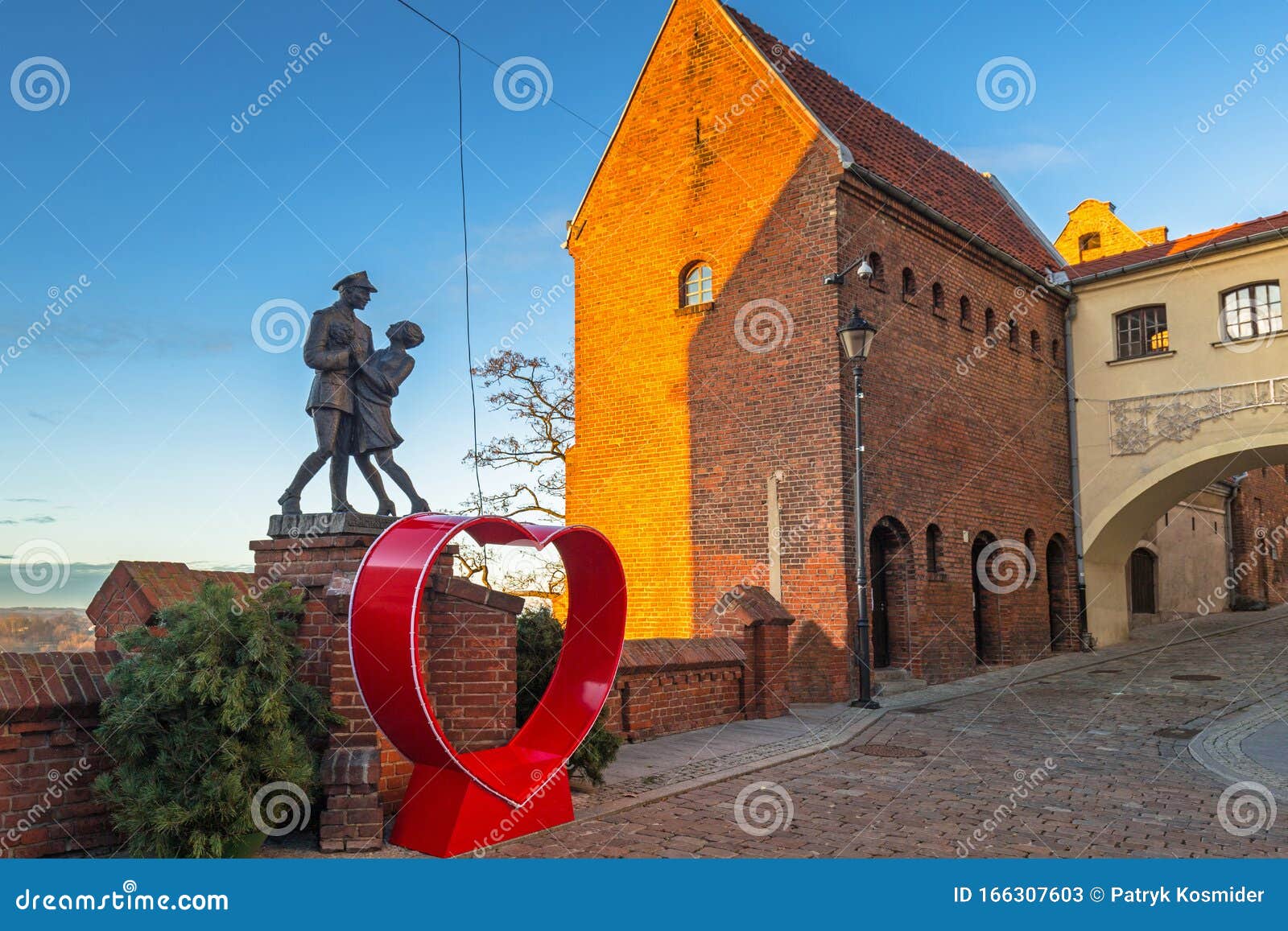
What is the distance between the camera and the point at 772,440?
1562 cm

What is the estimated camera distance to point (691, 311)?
16922mm

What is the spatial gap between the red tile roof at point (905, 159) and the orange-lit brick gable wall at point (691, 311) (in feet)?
3.12

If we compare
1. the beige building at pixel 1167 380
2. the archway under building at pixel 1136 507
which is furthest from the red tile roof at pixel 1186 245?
the archway under building at pixel 1136 507

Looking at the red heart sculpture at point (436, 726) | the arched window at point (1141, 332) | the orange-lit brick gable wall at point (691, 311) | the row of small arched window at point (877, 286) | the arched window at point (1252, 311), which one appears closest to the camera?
the red heart sculpture at point (436, 726)

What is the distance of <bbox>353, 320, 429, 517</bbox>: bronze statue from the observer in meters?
7.50

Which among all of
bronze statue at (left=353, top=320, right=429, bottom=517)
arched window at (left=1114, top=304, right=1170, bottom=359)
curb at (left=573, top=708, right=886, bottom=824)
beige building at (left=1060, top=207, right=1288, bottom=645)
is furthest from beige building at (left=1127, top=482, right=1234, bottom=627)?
bronze statue at (left=353, top=320, right=429, bottom=517)

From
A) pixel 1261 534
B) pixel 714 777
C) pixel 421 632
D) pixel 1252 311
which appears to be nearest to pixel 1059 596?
pixel 1252 311

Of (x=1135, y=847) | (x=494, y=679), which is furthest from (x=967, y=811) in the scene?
(x=494, y=679)

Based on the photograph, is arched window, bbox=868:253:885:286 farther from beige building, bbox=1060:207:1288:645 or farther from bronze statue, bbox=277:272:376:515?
bronze statue, bbox=277:272:376:515

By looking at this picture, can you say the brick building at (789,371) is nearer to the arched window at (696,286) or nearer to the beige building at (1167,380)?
the arched window at (696,286)

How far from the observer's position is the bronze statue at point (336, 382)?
24.2 ft

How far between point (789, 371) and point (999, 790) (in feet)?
27.7

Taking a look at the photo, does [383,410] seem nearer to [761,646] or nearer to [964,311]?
[761,646]

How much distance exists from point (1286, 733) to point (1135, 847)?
616cm
